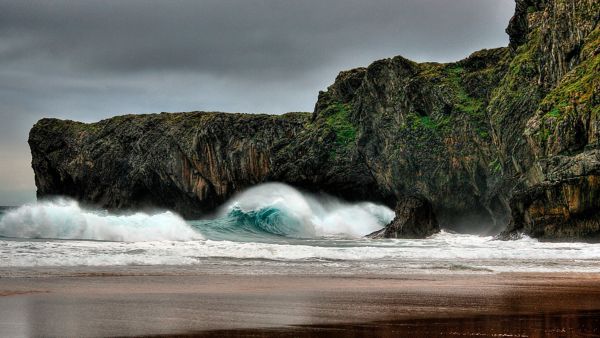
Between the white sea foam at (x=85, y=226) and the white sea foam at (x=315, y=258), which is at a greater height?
the white sea foam at (x=85, y=226)

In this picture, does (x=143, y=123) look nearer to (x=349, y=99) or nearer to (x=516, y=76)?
(x=349, y=99)

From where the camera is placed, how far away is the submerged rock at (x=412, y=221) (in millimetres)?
40969

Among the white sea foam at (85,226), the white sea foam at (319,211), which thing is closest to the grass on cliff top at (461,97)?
the white sea foam at (319,211)

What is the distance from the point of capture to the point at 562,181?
29.4 meters

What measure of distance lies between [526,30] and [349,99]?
58.8 ft

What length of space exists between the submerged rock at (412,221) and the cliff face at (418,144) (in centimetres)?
227

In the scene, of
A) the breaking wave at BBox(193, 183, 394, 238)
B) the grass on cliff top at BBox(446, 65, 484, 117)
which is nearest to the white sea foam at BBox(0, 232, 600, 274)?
the grass on cliff top at BBox(446, 65, 484, 117)

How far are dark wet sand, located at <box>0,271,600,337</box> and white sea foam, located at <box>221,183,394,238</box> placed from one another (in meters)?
35.1

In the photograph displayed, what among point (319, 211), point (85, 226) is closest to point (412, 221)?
point (319, 211)

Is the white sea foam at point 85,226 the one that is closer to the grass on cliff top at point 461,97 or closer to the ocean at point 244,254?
the ocean at point 244,254

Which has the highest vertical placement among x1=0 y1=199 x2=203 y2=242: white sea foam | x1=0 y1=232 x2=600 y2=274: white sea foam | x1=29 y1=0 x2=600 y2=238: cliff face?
x1=29 y1=0 x2=600 y2=238: cliff face

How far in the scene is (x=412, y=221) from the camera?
136 feet

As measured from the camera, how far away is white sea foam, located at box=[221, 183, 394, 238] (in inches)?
1970

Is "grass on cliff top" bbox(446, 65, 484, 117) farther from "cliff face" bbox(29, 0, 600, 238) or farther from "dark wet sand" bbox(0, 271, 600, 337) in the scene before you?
"dark wet sand" bbox(0, 271, 600, 337)
